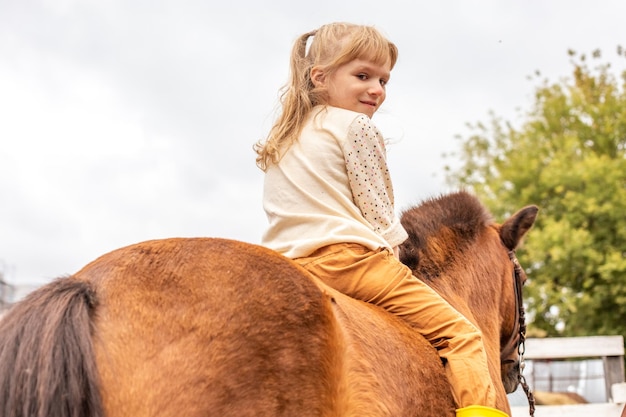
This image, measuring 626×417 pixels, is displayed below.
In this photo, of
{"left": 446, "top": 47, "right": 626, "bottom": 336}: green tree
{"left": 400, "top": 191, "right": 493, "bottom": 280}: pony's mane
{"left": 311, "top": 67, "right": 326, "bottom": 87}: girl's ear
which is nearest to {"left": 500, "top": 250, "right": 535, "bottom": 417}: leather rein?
{"left": 400, "top": 191, "right": 493, "bottom": 280}: pony's mane

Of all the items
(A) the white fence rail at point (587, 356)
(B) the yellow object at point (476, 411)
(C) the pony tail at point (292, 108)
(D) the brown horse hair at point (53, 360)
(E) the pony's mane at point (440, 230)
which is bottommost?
(A) the white fence rail at point (587, 356)

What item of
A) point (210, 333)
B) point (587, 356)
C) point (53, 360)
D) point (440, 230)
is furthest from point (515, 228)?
point (587, 356)

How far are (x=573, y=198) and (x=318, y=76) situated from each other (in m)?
23.3

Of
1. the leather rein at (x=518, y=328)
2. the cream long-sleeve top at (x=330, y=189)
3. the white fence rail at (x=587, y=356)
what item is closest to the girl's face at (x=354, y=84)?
the cream long-sleeve top at (x=330, y=189)

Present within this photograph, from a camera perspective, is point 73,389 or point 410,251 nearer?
point 73,389

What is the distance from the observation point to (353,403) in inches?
107

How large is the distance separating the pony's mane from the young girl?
2.01ft

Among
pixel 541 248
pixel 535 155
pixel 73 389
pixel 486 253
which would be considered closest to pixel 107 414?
pixel 73 389

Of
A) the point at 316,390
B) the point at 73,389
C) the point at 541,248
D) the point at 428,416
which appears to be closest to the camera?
the point at 73,389

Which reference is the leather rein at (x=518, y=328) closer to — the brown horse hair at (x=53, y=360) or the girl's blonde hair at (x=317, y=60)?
the girl's blonde hair at (x=317, y=60)

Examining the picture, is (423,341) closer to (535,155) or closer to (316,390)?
(316,390)

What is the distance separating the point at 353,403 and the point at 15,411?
1069 mm

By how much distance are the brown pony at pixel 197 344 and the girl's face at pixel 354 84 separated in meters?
1.15

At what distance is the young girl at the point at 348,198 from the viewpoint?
335 centimetres
